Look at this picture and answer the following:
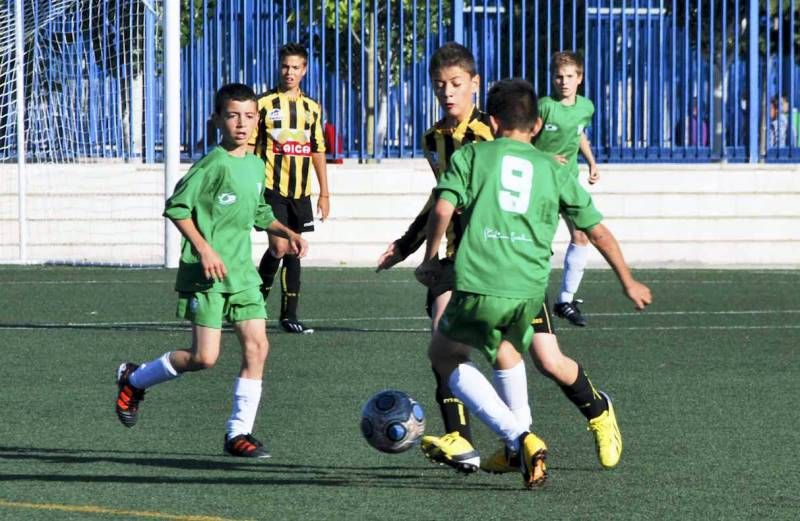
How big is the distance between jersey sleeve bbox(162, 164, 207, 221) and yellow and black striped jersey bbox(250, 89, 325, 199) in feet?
17.1

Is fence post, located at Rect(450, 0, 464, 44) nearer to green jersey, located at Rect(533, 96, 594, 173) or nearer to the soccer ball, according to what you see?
green jersey, located at Rect(533, 96, 594, 173)

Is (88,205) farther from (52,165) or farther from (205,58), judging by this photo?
(205,58)

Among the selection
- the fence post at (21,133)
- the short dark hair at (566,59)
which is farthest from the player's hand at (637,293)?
the fence post at (21,133)

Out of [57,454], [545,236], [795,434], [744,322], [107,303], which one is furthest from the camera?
[107,303]

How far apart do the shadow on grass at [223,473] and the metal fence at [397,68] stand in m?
11.5

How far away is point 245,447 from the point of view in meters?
7.21

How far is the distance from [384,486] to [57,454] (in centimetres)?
149

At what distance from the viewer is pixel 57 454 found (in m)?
7.30

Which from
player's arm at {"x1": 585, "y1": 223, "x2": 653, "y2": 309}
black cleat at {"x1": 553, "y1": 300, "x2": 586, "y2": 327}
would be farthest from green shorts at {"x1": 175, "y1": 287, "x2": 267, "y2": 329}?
black cleat at {"x1": 553, "y1": 300, "x2": 586, "y2": 327}

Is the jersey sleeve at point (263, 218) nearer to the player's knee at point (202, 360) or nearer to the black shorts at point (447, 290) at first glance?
the player's knee at point (202, 360)

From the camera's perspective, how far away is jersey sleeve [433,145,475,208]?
6.25 metres

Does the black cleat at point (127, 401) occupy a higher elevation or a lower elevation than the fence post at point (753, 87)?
lower

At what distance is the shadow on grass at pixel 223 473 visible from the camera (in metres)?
6.68

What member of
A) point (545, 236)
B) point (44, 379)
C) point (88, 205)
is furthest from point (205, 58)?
point (545, 236)
